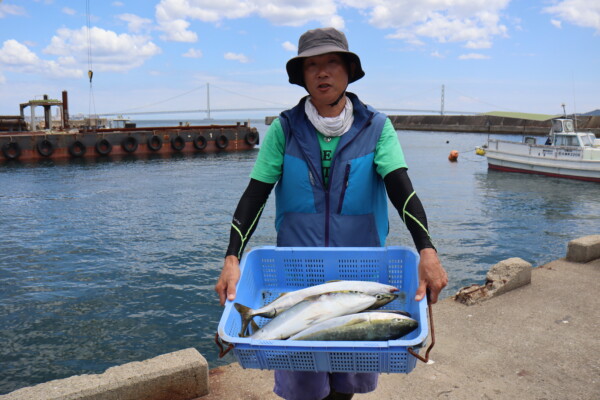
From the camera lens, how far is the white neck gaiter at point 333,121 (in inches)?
97.6

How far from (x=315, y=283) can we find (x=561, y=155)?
2782 cm

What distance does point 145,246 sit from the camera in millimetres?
13133

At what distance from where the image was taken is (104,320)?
825 cm

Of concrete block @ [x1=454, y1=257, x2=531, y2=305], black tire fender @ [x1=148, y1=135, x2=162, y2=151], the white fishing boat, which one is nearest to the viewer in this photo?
concrete block @ [x1=454, y1=257, x2=531, y2=305]

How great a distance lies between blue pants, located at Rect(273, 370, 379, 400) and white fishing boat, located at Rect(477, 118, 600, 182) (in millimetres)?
26700

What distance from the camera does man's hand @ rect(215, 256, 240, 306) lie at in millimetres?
2182

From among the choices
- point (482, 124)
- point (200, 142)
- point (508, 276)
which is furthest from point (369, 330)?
point (482, 124)

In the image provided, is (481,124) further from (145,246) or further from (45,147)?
(145,246)

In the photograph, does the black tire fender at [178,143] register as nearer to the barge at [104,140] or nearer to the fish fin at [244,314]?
the barge at [104,140]

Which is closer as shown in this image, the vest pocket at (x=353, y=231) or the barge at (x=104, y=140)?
the vest pocket at (x=353, y=231)

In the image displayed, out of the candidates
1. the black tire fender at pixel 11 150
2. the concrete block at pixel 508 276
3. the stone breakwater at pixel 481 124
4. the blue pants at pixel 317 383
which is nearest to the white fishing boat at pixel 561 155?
the concrete block at pixel 508 276

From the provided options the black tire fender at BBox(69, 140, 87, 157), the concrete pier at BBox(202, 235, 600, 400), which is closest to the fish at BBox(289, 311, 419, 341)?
the concrete pier at BBox(202, 235, 600, 400)

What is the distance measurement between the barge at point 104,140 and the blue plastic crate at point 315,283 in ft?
124

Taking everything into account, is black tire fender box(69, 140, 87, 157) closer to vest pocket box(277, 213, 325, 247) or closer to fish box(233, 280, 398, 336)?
vest pocket box(277, 213, 325, 247)
